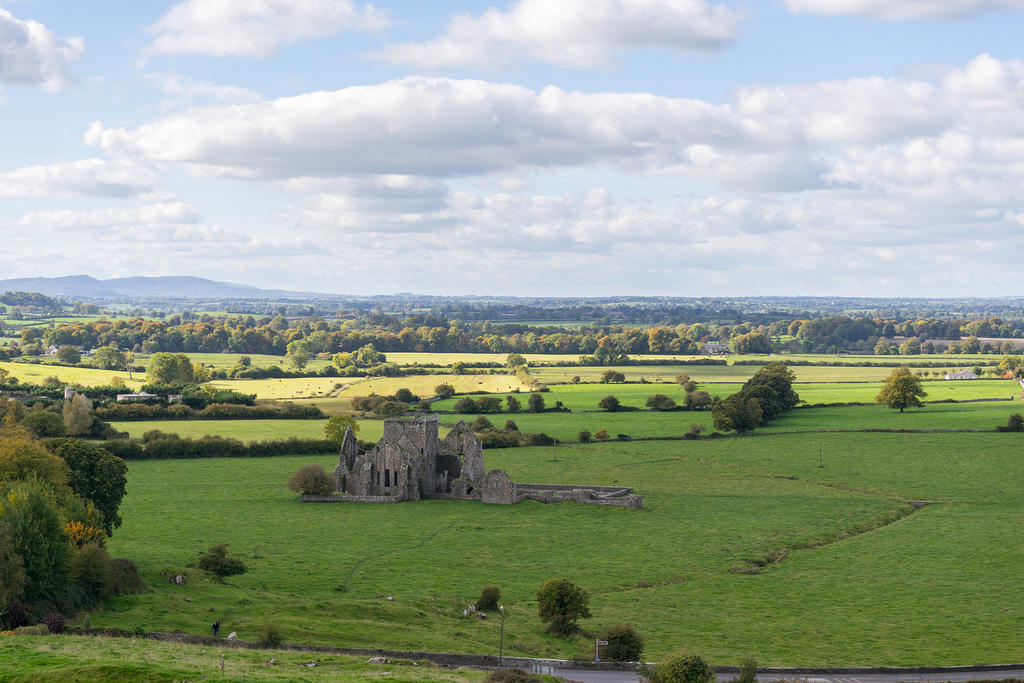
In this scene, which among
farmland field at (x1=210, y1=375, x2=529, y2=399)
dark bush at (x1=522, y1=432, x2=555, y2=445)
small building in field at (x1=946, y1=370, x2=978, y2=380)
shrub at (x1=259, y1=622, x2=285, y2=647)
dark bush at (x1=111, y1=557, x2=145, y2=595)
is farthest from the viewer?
small building in field at (x1=946, y1=370, x2=978, y2=380)

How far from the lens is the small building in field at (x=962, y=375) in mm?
186625

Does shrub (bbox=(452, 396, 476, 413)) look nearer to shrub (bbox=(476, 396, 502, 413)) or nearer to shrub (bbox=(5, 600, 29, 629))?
shrub (bbox=(476, 396, 502, 413))

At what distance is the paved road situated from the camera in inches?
1657

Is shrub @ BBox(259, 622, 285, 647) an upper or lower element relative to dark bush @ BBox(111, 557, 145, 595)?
lower

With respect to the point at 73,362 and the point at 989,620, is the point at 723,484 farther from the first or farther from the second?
the point at 73,362

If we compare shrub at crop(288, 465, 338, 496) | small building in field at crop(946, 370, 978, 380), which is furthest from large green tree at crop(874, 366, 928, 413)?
shrub at crop(288, 465, 338, 496)

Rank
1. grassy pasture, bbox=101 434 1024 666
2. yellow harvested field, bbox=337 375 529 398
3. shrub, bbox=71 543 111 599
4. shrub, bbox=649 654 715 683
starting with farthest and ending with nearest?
yellow harvested field, bbox=337 375 529 398, shrub, bbox=71 543 111 599, grassy pasture, bbox=101 434 1024 666, shrub, bbox=649 654 715 683

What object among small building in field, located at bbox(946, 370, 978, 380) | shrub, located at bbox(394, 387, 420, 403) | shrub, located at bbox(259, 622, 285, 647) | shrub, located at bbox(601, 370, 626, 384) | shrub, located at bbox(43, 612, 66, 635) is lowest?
shrub, located at bbox(259, 622, 285, 647)

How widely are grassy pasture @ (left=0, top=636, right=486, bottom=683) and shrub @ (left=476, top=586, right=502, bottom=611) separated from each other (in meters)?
10.5

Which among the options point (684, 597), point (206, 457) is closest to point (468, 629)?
point (684, 597)

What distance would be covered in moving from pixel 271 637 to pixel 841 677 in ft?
82.8

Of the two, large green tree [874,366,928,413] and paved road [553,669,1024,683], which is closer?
paved road [553,669,1024,683]

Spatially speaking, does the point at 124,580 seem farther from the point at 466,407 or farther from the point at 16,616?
the point at 466,407

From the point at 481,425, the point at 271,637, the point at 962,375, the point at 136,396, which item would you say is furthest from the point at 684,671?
the point at 962,375
